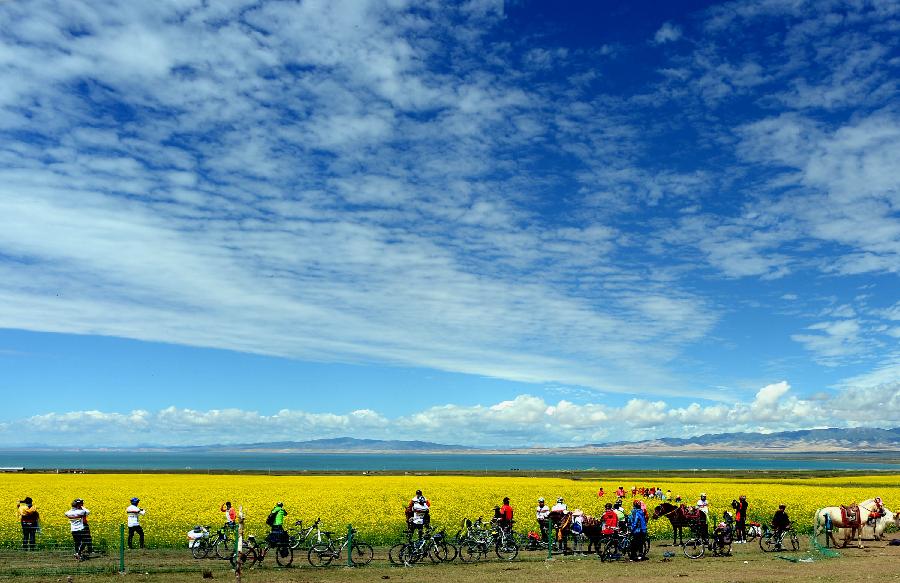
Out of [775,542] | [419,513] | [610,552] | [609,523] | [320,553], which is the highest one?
[419,513]

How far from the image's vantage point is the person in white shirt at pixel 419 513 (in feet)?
83.5

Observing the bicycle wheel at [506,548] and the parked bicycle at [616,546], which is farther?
the bicycle wheel at [506,548]

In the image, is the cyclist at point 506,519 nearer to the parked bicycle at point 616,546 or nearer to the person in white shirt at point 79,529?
the parked bicycle at point 616,546

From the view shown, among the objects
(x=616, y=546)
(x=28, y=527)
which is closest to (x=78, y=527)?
(x=28, y=527)

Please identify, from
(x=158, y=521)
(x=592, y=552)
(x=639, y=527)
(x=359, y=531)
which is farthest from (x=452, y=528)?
(x=158, y=521)

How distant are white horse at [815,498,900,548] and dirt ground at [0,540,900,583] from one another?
271 cm

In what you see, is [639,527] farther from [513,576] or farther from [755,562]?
[513,576]

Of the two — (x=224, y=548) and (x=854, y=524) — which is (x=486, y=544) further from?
(x=854, y=524)

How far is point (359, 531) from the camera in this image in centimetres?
2955

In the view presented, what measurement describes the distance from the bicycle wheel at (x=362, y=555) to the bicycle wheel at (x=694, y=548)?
11.9m

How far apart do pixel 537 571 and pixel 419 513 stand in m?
5.25

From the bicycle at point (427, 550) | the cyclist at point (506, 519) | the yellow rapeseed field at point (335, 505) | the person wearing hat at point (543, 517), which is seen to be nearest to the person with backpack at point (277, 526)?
the bicycle at point (427, 550)

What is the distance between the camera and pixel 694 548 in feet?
86.3

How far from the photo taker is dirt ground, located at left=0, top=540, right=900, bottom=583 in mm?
20703
